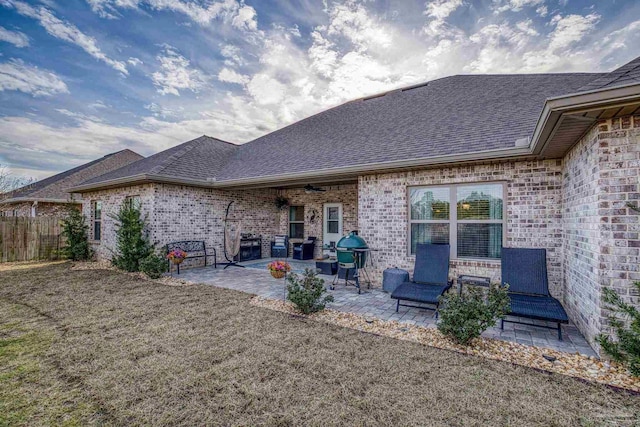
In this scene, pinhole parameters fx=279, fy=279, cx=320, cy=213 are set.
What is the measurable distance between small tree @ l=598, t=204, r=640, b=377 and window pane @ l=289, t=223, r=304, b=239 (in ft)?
32.1

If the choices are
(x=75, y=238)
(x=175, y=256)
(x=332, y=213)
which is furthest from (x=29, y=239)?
(x=332, y=213)

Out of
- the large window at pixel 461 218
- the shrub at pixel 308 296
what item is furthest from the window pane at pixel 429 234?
the shrub at pixel 308 296

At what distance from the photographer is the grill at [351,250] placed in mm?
6285

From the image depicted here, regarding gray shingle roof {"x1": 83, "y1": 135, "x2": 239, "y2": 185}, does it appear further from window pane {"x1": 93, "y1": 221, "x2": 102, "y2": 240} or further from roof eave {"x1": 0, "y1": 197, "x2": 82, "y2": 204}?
roof eave {"x1": 0, "y1": 197, "x2": 82, "y2": 204}

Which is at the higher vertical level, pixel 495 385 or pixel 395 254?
pixel 395 254

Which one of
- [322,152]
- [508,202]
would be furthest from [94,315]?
[508,202]

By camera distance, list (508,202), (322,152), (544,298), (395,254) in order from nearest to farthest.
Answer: (544,298)
(508,202)
(395,254)
(322,152)

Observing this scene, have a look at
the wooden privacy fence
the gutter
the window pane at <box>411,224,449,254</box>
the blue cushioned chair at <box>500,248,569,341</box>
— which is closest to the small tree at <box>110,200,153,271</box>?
the wooden privacy fence

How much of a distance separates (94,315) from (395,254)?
19.3 ft

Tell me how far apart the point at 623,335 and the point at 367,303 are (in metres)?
3.46

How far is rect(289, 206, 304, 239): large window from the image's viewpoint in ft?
39.4

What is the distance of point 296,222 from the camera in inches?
476

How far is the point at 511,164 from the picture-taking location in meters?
5.30

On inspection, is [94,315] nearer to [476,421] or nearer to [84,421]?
[84,421]
